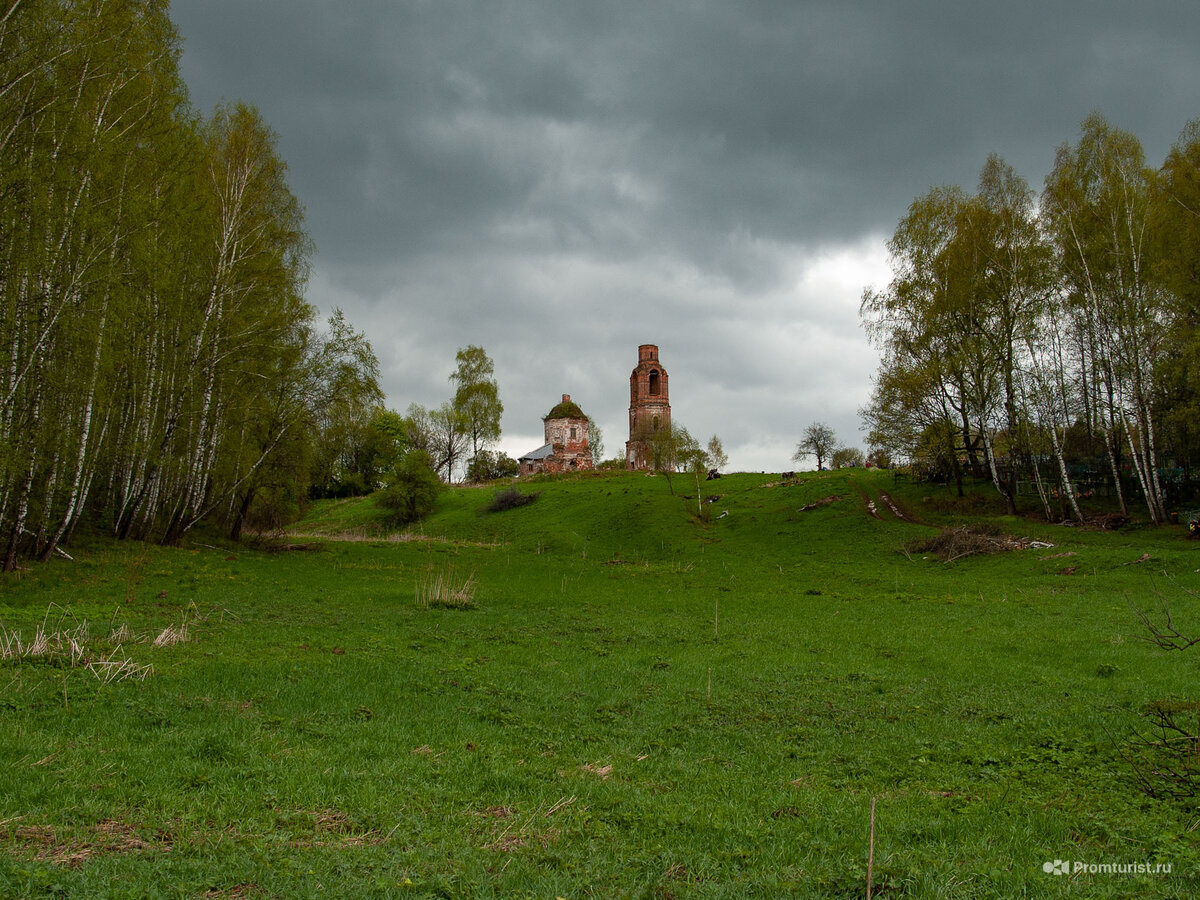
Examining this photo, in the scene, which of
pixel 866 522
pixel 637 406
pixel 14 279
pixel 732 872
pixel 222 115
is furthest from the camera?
pixel 637 406

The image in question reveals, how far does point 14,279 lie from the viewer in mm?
16688

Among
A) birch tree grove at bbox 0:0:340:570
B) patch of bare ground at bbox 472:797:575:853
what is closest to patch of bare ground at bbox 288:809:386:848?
patch of bare ground at bbox 472:797:575:853

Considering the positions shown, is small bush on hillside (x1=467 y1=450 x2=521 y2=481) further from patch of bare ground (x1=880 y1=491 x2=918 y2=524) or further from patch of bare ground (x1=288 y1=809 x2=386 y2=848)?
patch of bare ground (x1=288 y1=809 x2=386 y2=848)

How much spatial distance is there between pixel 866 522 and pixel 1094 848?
36.3 m

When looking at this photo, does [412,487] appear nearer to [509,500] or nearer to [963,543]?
[509,500]

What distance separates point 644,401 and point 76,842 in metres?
86.0

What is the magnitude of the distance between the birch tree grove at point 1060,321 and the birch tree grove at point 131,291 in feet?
106

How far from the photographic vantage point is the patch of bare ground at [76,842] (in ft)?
14.5

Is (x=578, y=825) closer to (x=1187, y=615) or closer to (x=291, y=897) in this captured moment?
(x=291, y=897)

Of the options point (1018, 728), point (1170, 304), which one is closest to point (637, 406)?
point (1170, 304)

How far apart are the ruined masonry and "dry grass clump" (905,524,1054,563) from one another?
5880 centimetres

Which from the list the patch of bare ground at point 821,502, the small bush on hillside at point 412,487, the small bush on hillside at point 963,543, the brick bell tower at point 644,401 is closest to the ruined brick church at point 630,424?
the brick bell tower at point 644,401

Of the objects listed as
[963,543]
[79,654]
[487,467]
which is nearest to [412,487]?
[487,467]

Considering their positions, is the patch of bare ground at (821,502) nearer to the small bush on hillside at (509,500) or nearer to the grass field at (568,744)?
the small bush on hillside at (509,500)
